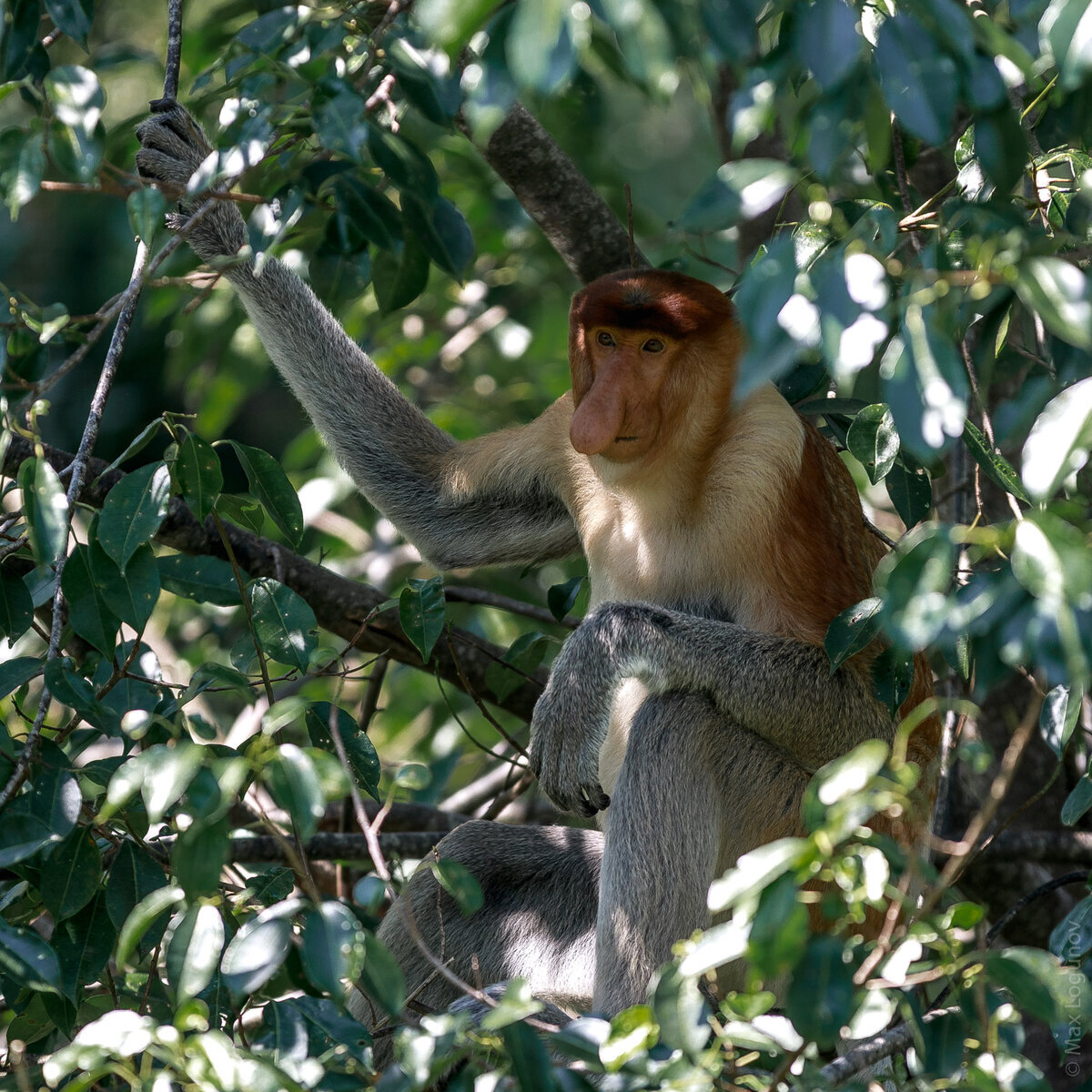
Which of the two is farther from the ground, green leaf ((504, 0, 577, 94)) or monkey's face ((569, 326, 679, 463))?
green leaf ((504, 0, 577, 94))

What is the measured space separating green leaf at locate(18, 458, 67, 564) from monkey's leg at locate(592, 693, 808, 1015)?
3.99 feet

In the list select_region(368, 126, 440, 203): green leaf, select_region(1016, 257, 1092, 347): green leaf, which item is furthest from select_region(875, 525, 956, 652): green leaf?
select_region(368, 126, 440, 203): green leaf

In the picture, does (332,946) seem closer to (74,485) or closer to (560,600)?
(74,485)

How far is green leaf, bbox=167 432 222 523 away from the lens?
2.29 meters

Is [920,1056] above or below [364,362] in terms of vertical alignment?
below

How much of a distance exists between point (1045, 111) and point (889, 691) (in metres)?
1.11

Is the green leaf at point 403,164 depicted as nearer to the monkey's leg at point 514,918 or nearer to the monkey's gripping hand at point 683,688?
the monkey's gripping hand at point 683,688

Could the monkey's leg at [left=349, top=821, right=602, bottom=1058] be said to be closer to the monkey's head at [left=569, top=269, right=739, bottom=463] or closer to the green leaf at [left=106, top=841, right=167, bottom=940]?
the green leaf at [left=106, top=841, right=167, bottom=940]

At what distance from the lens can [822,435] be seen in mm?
3018

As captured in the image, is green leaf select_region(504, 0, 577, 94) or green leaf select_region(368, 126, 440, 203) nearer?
green leaf select_region(504, 0, 577, 94)

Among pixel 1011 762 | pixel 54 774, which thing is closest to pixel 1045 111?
pixel 1011 762

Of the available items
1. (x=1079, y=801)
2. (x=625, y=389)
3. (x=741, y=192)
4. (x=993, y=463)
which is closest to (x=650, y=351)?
(x=625, y=389)

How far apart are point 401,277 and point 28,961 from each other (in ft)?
6.20

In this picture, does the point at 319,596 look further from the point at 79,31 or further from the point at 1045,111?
the point at 1045,111
